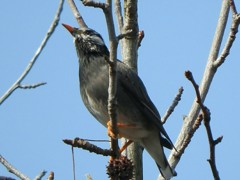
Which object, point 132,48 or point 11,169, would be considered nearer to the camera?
point 11,169

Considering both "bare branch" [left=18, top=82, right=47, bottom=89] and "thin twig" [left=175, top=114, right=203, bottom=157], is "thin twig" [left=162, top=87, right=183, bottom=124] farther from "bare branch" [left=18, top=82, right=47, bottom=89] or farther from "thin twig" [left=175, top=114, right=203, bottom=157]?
"bare branch" [left=18, top=82, right=47, bottom=89]

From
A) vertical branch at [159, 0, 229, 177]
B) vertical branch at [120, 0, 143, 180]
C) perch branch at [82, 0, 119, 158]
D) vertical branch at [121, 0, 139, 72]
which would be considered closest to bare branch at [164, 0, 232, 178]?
vertical branch at [159, 0, 229, 177]

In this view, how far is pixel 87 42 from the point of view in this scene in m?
5.34

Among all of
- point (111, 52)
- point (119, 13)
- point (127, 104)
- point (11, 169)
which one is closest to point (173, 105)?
point (127, 104)

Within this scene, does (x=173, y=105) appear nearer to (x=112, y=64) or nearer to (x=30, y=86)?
(x=30, y=86)

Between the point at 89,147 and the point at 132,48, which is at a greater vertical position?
the point at 132,48

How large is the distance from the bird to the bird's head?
0.8 inches

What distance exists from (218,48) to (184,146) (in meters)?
0.84

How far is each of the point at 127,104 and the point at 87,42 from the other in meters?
0.86

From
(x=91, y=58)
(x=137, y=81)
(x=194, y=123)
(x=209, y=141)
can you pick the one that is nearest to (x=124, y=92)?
(x=137, y=81)

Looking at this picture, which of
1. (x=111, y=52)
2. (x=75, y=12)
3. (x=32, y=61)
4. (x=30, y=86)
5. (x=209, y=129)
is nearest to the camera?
(x=209, y=129)

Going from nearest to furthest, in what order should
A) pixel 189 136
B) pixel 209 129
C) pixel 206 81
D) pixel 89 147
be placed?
1. pixel 209 129
2. pixel 89 147
3. pixel 189 136
4. pixel 206 81

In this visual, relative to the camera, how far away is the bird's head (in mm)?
5332

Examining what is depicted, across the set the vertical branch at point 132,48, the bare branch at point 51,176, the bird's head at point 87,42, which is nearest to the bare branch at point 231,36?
the vertical branch at point 132,48
